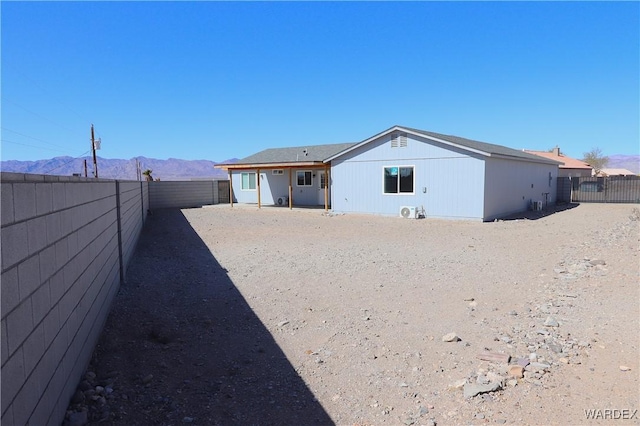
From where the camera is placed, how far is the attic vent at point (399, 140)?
18203 mm

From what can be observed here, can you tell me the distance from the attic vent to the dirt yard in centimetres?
935

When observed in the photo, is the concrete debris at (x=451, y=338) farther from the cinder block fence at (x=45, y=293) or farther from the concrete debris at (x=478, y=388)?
the cinder block fence at (x=45, y=293)

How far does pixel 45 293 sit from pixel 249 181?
2482 cm

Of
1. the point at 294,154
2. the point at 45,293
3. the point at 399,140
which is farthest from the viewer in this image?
the point at 294,154

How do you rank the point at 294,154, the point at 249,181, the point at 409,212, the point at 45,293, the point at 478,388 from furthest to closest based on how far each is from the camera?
the point at 249,181
the point at 294,154
the point at 409,212
the point at 478,388
the point at 45,293

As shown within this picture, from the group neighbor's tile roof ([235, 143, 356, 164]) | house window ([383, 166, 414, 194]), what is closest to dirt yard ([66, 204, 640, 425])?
house window ([383, 166, 414, 194])

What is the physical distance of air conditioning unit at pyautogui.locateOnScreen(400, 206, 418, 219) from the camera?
1767 centimetres

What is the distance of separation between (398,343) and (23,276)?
362 cm

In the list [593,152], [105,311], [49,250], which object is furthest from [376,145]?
[593,152]

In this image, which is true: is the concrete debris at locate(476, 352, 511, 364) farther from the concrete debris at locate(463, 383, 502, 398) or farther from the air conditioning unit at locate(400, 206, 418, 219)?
the air conditioning unit at locate(400, 206, 418, 219)

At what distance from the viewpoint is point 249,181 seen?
2723cm

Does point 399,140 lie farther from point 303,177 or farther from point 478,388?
point 478,388

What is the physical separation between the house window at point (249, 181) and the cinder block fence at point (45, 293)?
885 inches

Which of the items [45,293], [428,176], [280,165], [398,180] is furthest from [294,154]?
[45,293]
